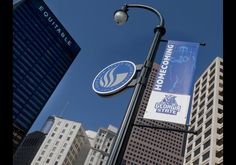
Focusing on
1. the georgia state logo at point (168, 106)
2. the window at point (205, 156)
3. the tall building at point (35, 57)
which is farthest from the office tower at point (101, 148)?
the georgia state logo at point (168, 106)

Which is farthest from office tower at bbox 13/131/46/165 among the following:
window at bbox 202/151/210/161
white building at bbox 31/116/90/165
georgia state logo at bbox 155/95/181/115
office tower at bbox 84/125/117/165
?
georgia state logo at bbox 155/95/181/115

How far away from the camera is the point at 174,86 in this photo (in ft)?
24.2

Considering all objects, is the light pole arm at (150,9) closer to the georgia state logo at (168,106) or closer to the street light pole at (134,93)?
the street light pole at (134,93)

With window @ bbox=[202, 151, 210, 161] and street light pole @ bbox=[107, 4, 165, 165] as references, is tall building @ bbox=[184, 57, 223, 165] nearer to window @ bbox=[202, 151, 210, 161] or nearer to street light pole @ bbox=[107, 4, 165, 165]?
window @ bbox=[202, 151, 210, 161]

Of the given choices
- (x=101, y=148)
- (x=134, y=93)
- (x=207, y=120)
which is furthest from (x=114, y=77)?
(x=101, y=148)

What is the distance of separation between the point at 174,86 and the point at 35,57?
168 m

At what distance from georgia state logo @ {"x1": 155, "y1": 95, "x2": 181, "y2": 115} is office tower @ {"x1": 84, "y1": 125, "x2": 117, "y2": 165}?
5421 inches

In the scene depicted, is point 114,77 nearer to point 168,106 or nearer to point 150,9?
point 168,106

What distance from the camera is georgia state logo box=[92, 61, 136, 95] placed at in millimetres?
7195

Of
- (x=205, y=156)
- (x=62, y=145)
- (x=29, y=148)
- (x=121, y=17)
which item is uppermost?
(x=29, y=148)

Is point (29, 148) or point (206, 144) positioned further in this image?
point (29, 148)

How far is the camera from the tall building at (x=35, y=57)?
157 metres

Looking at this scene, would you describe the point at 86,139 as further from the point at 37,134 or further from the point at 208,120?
the point at 208,120

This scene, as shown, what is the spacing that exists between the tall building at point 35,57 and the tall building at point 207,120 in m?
93.4
